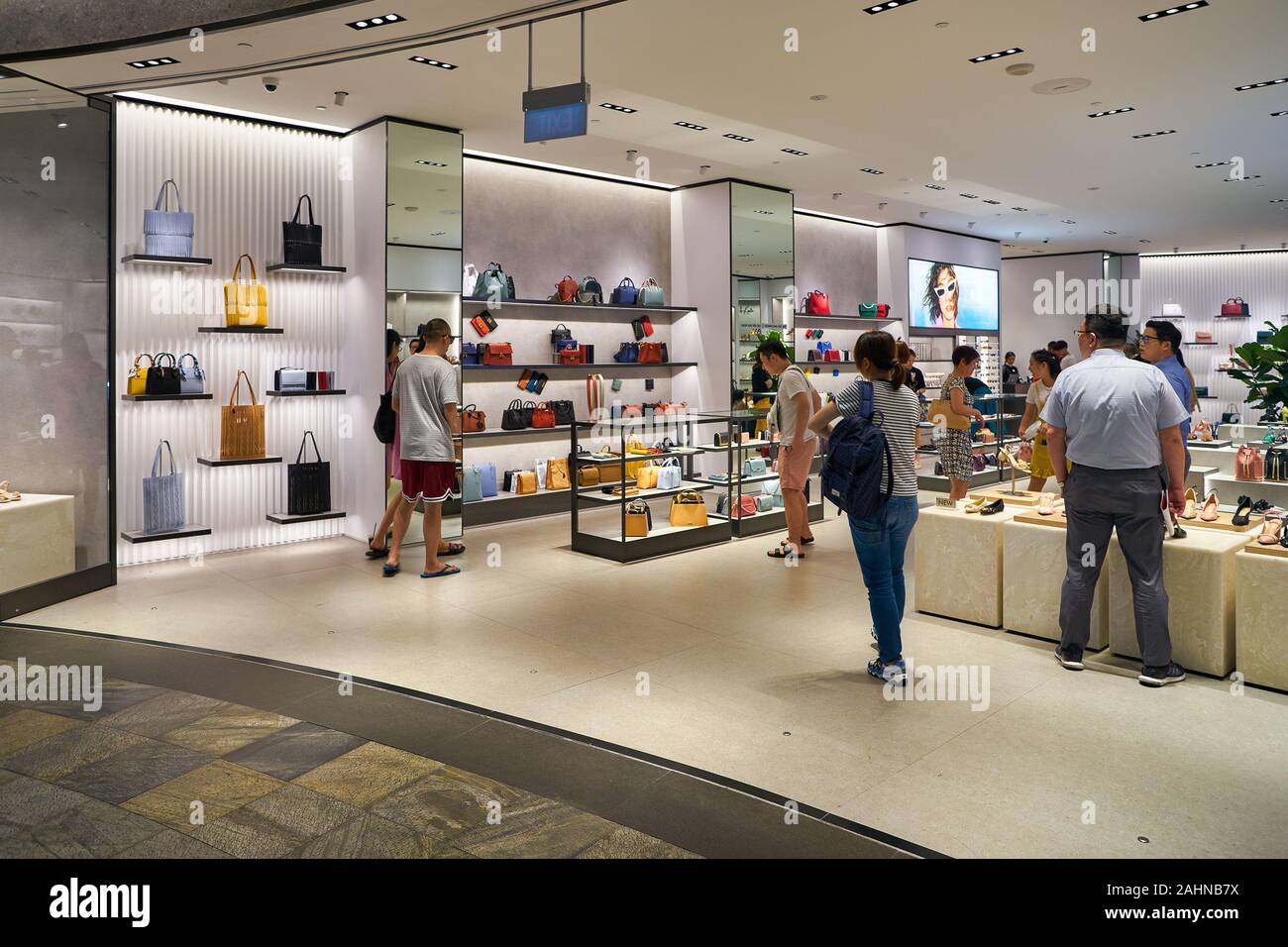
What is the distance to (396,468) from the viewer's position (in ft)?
24.3

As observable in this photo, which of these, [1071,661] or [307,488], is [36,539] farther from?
[1071,661]

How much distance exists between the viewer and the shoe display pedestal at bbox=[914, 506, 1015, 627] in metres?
5.38

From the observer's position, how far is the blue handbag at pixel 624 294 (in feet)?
34.7

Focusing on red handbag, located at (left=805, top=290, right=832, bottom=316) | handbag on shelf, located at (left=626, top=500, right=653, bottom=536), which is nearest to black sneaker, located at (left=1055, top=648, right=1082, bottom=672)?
handbag on shelf, located at (left=626, top=500, right=653, bottom=536)

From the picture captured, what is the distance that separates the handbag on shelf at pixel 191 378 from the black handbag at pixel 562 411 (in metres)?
3.73

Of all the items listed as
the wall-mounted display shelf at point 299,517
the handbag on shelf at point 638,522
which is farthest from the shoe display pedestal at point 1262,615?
the wall-mounted display shelf at point 299,517

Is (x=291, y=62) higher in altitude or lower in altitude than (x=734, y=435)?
higher

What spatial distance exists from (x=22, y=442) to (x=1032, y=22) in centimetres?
694

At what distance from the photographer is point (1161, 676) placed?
441cm

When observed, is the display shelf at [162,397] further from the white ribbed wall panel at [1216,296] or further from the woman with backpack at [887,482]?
the white ribbed wall panel at [1216,296]

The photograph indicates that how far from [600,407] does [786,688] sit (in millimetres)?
6654
